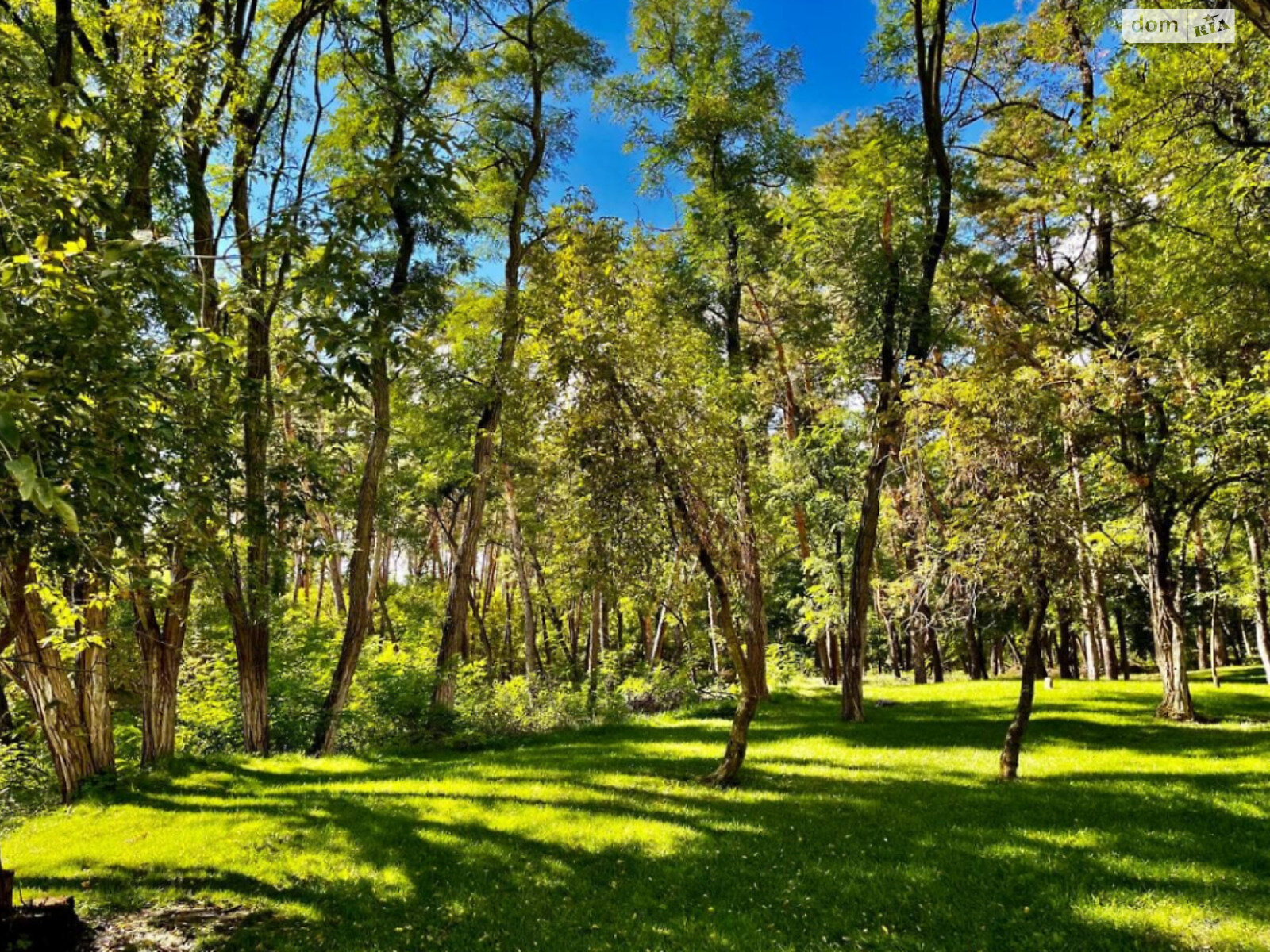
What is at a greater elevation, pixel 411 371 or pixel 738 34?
pixel 738 34

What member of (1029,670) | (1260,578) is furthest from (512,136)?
(1260,578)

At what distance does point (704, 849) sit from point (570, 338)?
506cm

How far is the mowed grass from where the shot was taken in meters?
4.36

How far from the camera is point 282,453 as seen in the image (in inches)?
243

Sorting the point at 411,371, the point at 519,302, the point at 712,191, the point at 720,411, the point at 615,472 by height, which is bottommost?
the point at 615,472

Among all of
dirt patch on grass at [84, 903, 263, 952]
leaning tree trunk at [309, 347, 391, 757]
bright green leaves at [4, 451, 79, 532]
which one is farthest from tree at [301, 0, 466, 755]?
bright green leaves at [4, 451, 79, 532]

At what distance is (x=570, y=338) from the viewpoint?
7.05 meters

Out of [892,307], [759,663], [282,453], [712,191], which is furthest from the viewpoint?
[712,191]

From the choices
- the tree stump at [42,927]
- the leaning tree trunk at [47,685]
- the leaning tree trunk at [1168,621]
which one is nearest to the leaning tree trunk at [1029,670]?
the leaning tree trunk at [1168,621]

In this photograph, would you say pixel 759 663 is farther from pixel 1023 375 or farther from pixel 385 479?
pixel 385 479

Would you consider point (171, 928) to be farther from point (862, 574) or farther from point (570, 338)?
point (862, 574)

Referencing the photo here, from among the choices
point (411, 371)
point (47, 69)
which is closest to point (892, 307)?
point (411, 371)

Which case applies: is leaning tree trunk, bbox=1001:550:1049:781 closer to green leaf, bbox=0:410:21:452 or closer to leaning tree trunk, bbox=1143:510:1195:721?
leaning tree trunk, bbox=1143:510:1195:721

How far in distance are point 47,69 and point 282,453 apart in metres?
4.27
